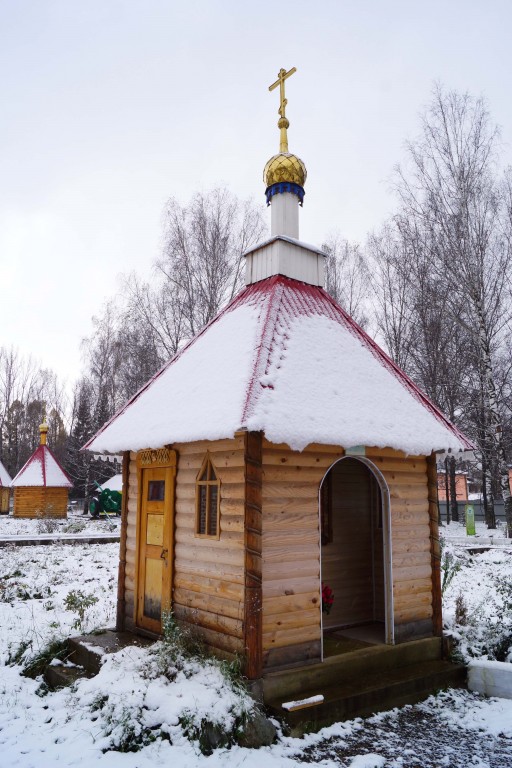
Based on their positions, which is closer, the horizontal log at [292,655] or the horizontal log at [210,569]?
the horizontal log at [292,655]

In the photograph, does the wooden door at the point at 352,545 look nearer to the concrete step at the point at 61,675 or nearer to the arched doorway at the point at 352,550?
the arched doorway at the point at 352,550

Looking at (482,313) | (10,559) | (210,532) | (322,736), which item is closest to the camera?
(322,736)

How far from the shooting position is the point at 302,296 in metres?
8.05

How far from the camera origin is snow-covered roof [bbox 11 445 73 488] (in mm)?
26625

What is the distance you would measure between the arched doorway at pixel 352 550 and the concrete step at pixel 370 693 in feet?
3.58

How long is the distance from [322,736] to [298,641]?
0.86m

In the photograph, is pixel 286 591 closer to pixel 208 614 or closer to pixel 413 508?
pixel 208 614

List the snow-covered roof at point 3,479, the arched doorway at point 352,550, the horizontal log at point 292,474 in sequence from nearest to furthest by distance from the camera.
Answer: the horizontal log at point 292,474
the arched doorway at point 352,550
the snow-covered roof at point 3,479

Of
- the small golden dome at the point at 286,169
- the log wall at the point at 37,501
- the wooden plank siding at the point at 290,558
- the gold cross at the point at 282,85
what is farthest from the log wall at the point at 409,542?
the log wall at the point at 37,501

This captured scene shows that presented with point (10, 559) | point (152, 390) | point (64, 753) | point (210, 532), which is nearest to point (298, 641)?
point (210, 532)

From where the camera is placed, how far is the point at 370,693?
5.93 metres

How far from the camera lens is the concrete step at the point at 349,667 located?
554 centimetres

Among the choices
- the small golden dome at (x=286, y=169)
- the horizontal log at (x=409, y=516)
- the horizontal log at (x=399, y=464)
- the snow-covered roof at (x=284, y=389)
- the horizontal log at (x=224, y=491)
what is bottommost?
the horizontal log at (x=409, y=516)

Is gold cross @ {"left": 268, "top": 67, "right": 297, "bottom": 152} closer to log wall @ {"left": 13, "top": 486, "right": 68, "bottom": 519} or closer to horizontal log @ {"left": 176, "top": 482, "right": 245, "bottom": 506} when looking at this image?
horizontal log @ {"left": 176, "top": 482, "right": 245, "bottom": 506}
